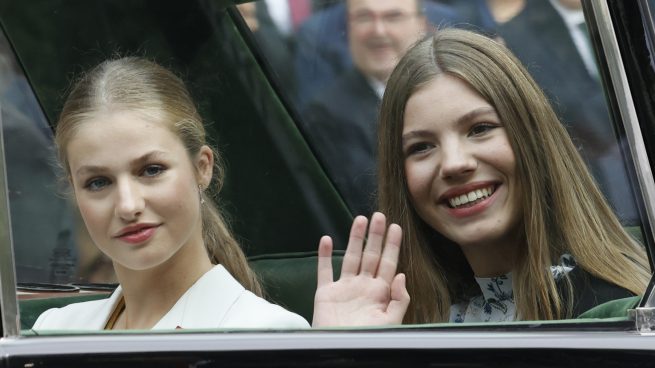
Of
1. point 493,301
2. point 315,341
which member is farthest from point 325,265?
point 315,341

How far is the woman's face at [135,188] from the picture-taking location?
2.00 metres

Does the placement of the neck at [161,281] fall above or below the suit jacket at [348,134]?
below

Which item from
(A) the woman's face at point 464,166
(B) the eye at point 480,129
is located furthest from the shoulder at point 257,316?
(B) the eye at point 480,129

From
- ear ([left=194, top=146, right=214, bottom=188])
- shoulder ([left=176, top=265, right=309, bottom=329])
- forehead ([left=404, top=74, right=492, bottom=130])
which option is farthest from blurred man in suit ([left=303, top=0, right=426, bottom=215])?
shoulder ([left=176, top=265, right=309, bottom=329])

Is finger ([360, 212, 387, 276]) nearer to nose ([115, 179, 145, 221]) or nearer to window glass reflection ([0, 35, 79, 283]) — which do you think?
nose ([115, 179, 145, 221])

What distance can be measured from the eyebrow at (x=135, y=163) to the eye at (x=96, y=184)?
0.05 ft

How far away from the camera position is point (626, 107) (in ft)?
5.33

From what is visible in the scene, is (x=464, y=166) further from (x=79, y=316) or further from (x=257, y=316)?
(x=79, y=316)

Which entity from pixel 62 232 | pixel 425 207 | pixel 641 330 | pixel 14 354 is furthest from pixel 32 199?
pixel 641 330

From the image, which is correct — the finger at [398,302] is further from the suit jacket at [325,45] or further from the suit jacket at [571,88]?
the suit jacket at [325,45]

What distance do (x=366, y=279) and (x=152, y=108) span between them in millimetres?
527

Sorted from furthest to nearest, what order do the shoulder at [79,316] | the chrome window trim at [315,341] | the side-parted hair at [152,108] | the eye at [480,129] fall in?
the side-parted hair at [152,108] < the eye at [480,129] < the shoulder at [79,316] < the chrome window trim at [315,341]

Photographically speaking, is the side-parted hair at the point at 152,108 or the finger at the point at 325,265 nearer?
the finger at the point at 325,265

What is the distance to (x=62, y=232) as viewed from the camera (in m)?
2.23
